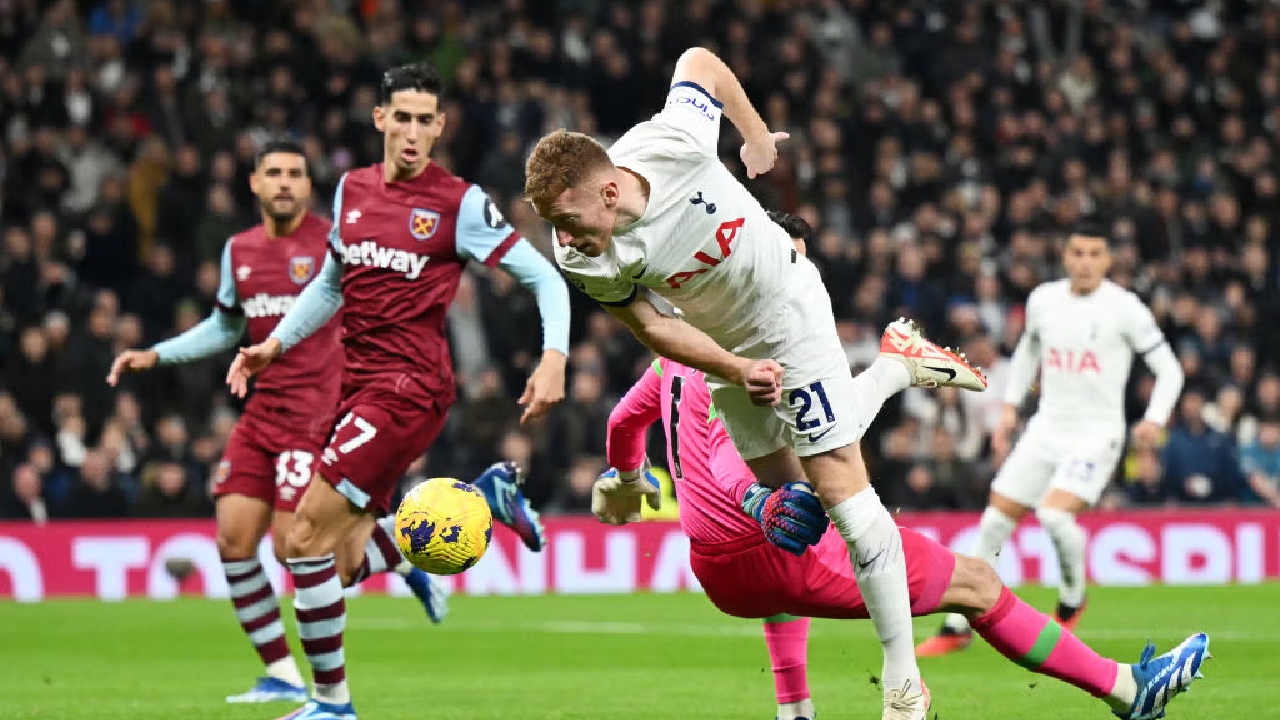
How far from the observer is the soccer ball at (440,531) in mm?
7320

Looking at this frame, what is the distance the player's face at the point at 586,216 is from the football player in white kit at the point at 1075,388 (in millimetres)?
6849

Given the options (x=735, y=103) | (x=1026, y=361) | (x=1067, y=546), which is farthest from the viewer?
(x=1026, y=361)

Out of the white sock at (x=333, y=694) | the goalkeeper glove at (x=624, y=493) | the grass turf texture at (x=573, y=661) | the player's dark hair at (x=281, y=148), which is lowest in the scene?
the grass turf texture at (x=573, y=661)

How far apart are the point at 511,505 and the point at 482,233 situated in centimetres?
169

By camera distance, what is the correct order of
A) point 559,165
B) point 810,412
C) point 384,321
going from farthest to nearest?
point 384,321, point 810,412, point 559,165

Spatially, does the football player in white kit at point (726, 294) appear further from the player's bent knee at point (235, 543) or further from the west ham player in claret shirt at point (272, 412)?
Result: the player's bent knee at point (235, 543)

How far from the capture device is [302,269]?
9695 millimetres

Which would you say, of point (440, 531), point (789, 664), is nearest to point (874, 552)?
point (789, 664)

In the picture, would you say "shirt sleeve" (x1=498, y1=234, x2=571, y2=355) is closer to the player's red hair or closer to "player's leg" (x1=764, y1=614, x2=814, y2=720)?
"player's leg" (x1=764, y1=614, x2=814, y2=720)

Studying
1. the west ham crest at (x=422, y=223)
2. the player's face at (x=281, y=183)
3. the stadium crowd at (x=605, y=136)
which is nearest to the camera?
the west ham crest at (x=422, y=223)

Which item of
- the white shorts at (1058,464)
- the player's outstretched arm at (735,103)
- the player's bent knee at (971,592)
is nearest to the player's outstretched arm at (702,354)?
the player's outstretched arm at (735,103)

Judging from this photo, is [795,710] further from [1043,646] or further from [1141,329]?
[1141,329]

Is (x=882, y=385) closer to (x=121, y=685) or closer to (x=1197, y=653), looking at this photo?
(x=1197, y=653)

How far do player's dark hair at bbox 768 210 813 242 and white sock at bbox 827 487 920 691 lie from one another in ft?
4.51
